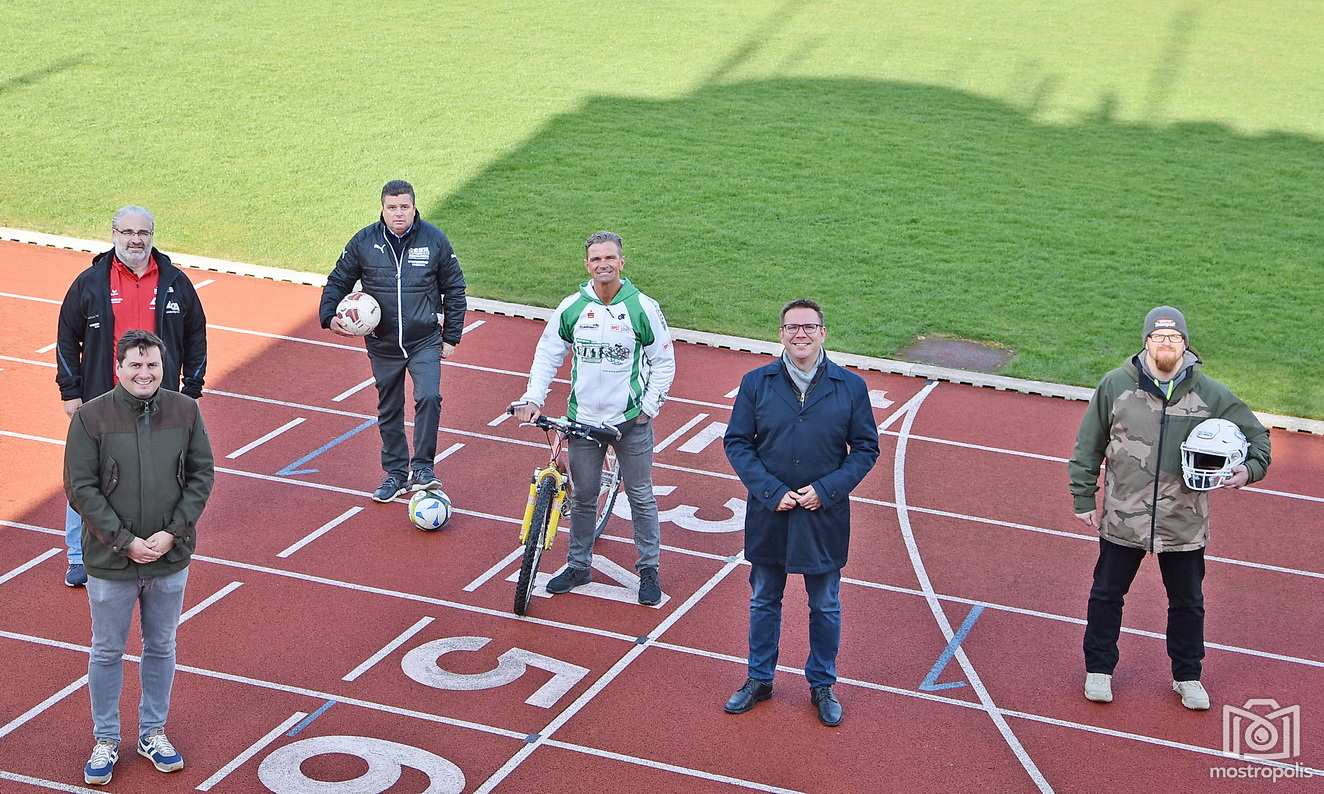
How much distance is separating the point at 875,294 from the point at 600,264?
27.3 ft

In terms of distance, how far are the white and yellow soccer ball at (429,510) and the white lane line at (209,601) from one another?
1.33m

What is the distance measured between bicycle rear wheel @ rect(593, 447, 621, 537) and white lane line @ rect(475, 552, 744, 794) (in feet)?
2.98

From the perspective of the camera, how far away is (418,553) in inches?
433

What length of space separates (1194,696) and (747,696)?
2.51m

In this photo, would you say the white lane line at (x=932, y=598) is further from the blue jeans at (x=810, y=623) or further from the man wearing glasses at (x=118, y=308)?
the man wearing glasses at (x=118, y=308)

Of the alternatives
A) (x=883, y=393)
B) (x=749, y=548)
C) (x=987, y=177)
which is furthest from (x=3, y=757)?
(x=987, y=177)

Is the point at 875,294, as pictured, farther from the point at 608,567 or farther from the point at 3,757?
the point at 3,757

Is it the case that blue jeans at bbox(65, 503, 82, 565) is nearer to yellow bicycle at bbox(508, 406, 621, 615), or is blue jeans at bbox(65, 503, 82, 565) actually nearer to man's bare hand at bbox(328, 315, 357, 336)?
man's bare hand at bbox(328, 315, 357, 336)

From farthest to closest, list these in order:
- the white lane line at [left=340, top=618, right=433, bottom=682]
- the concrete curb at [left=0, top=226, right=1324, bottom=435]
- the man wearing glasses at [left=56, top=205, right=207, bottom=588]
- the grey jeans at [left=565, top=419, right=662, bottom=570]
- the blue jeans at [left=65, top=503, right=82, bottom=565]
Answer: the concrete curb at [left=0, top=226, right=1324, bottom=435]
the blue jeans at [left=65, top=503, right=82, bottom=565]
the grey jeans at [left=565, top=419, right=662, bottom=570]
the man wearing glasses at [left=56, top=205, right=207, bottom=588]
the white lane line at [left=340, top=618, right=433, bottom=682]

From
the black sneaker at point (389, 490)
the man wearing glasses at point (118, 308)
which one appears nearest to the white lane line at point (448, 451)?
the black sneaker at point (389, 490)

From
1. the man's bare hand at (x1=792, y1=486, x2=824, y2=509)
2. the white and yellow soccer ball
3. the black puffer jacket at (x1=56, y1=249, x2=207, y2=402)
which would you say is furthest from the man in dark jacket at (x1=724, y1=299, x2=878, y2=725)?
the black puffer jacket at (x1=56, y1=249, x2=207, y2=402)

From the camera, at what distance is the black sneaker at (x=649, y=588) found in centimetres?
1032

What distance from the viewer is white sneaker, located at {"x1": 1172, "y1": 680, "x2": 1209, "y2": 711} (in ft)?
30.2

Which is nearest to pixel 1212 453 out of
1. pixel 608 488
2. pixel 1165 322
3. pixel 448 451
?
pixel 1165 322
